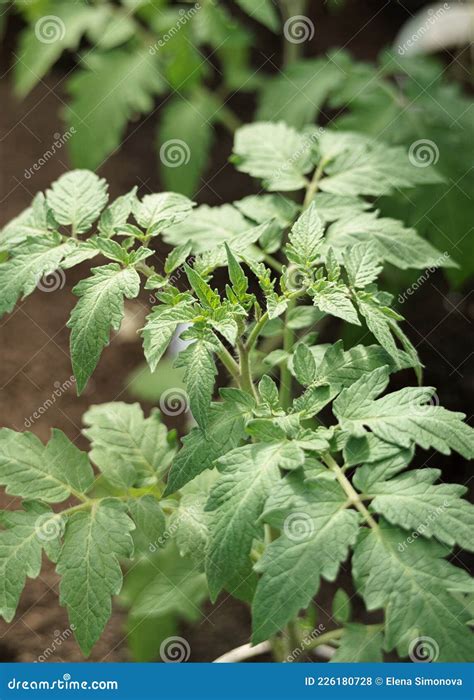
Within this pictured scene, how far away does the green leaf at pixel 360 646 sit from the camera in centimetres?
170

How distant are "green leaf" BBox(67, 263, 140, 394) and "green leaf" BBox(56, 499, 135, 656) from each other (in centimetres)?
28

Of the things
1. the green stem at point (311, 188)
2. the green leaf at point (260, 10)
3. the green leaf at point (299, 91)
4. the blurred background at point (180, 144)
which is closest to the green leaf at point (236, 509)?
the green stem at point (311, 188)

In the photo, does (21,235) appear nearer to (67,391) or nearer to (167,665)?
(167,665)

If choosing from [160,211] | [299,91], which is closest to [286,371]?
[160,211]

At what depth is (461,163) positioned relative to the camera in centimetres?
262

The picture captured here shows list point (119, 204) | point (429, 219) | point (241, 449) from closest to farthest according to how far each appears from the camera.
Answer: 1. point (241, 449)
2. point (119, 204)
3. point (429, 219)

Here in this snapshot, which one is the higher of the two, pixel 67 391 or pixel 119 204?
pixel 119 204

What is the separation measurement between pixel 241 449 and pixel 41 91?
3188 mm

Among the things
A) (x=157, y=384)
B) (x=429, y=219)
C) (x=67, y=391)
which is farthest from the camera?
(x=67, y=391)

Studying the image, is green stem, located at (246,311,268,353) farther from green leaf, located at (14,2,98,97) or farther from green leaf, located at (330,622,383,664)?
green leaf, located at (14,2,98,97)

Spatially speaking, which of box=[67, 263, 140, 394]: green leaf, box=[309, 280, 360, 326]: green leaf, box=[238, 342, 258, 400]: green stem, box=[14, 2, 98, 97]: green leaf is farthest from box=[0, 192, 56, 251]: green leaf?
box=[14, 2, 98, 97]: green leaf

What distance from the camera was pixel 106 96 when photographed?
2.99 meters

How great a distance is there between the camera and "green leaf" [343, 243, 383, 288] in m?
1.72

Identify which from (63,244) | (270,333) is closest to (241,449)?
(270,333)
